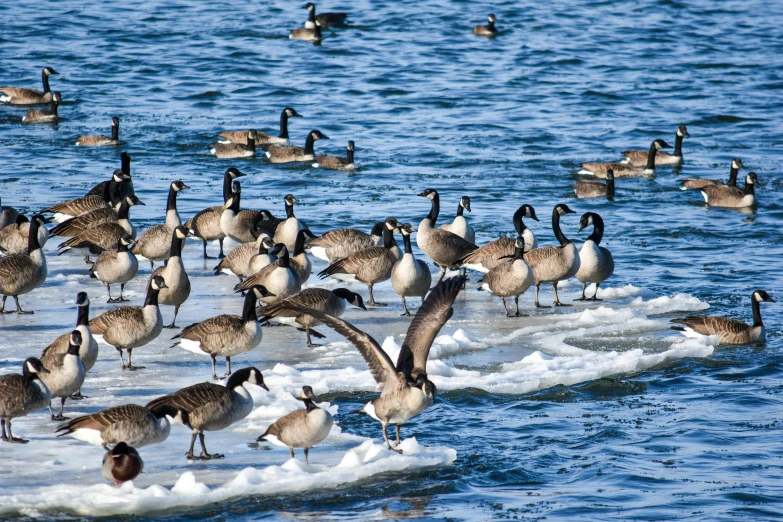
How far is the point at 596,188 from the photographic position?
80.8 ft

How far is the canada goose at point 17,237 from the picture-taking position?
16.5 m

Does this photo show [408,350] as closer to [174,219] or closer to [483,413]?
[483,413]

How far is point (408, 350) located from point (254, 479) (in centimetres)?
203

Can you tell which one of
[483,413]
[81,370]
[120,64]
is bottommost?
[483,413]

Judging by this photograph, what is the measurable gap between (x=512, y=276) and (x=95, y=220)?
690 centimetres

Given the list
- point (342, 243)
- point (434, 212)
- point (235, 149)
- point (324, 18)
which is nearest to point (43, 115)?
point (235, 149)

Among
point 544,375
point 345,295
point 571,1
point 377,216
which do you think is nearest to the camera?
point 544,375

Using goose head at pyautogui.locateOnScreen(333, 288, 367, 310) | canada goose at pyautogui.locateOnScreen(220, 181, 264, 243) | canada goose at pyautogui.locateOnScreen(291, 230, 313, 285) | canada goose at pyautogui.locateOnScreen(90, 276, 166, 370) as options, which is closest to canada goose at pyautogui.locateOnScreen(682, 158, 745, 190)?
canada goose at pyautogui.locateOnScreen(220, 181, 264, 243)

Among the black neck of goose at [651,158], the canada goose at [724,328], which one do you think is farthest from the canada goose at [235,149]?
the canada goose at [724,328]

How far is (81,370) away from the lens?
10414 millimetres

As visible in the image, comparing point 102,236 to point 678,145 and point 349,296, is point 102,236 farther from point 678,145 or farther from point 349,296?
point 678,145

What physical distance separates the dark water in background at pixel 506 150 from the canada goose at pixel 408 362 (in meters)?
0.71

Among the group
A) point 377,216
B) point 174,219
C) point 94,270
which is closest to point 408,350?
point 94,270

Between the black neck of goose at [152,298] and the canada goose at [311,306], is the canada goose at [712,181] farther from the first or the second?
the black neck of goose at [152,298]
